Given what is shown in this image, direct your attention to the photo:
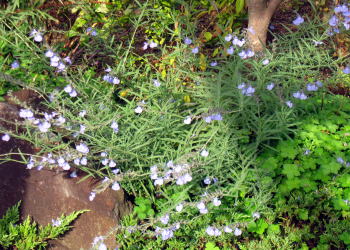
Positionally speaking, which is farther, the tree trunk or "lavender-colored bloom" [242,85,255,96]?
the tree trunk

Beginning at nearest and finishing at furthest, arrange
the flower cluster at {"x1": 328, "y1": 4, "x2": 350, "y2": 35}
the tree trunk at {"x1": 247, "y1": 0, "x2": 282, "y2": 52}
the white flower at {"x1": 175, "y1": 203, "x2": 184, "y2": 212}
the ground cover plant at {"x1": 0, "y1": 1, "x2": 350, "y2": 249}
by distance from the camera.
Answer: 1. the white flower at {"x1": 175, "y1": 203, "x2": 184, "y2": 212}
2. the ground cover plant at {"x1": 0, "y1": 1, "x2": 350, "y2": 249}
3. the flower cluster at {"x1": 328, "y1": 4, "x2": 350, "y2": 35}
4. the tree trunk at {"x1": 247, "y1": 0, "x2": 282, "y2": 52}

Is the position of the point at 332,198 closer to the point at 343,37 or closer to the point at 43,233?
the point at 43,233

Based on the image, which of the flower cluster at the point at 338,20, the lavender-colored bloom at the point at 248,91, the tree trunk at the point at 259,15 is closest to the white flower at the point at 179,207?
the lavender-colored bloom at the point at 248,91

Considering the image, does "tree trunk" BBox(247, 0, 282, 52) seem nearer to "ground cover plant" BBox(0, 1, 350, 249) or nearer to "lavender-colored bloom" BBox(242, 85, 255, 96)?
"ground cover plant" BBox(0, 1, 350, 249)

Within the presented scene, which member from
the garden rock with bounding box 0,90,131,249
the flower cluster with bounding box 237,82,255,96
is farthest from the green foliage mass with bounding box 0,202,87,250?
the flower cluster with bounding box 237,82,255,96

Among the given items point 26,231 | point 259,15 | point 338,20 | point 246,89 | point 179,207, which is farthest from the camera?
point 259,15

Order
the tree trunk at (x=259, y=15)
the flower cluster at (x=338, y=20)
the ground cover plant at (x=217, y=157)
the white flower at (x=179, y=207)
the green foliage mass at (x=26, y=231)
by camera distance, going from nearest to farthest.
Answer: the white flower at (x=179, y=207)
the green foliage mass at (x=26, y=231)
the ground cover plant at (x=217, y=157)
the flower cluster at (x=338, y=20)
the tree trunk at (x=259, y=15)

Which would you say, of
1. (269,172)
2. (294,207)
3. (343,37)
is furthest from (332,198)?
(343,37)

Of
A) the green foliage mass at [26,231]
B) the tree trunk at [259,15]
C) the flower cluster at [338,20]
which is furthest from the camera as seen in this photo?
the tree trunk at [259,15]

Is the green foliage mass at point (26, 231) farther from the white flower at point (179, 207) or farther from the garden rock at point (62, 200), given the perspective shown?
the white flower at point (179, 207)

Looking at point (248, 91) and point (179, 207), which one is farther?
point (248, 91)

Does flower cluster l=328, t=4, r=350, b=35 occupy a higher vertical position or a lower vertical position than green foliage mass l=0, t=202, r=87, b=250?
higher

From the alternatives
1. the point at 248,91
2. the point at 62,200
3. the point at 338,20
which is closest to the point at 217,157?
the point at 248,91

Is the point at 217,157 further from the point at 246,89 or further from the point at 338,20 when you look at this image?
the point at 338,20
